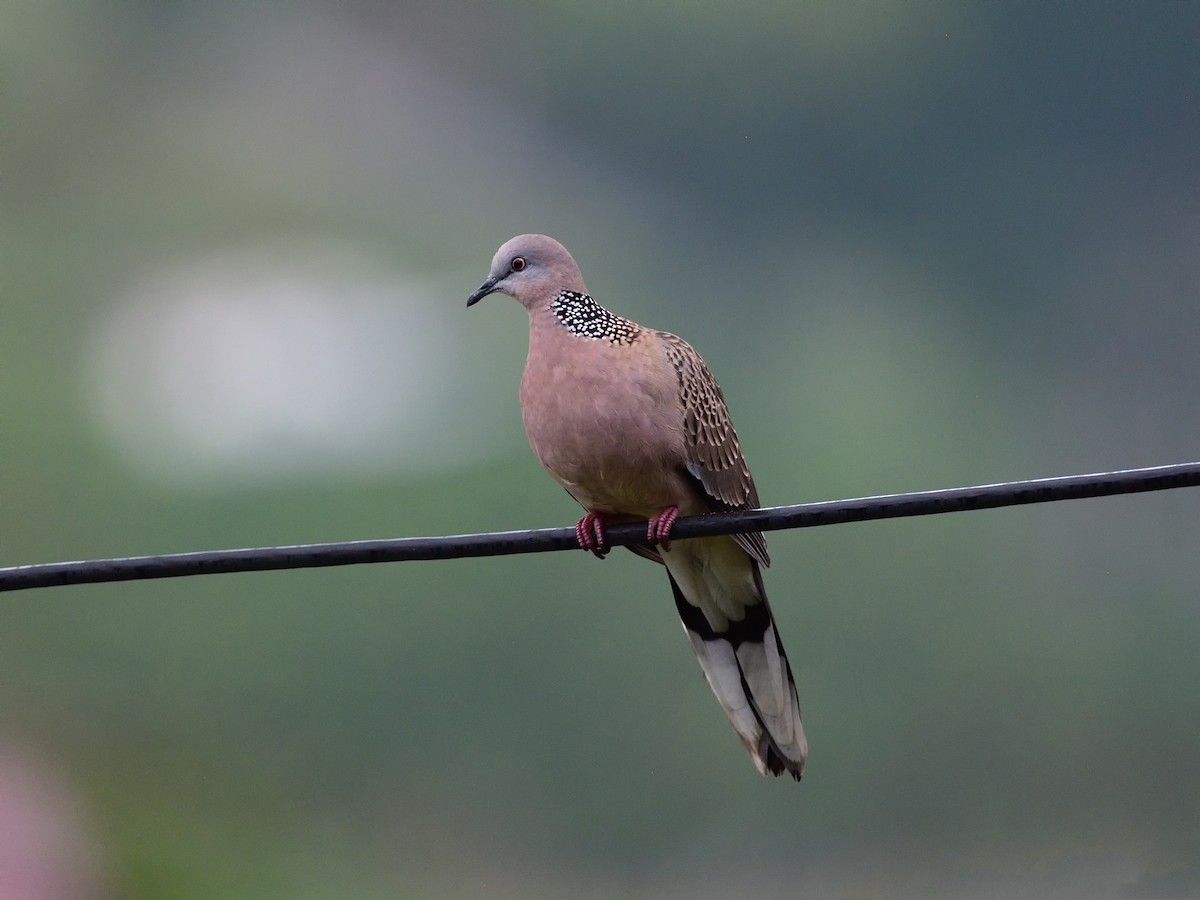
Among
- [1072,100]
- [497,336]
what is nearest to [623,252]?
[497,336]

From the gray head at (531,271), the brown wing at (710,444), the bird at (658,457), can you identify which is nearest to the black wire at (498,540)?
the bird at (658,457)

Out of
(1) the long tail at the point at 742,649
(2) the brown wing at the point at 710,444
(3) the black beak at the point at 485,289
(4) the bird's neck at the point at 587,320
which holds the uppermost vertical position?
(3) the black beak at the point at 485,289

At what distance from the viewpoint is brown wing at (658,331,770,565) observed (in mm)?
3012

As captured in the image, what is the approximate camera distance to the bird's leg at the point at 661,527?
2.82 m

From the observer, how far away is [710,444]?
10.0ft

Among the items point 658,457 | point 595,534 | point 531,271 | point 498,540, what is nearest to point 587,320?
point 531,271

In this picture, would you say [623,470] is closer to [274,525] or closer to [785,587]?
[785,587]

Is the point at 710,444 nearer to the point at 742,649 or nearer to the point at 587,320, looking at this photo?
the point at 587,320

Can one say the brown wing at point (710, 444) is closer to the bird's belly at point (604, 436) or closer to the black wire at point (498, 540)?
the bird's belly at point (604, 436)

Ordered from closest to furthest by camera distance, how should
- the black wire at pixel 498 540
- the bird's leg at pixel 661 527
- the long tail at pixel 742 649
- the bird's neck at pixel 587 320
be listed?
the black wire at pixel 498 540
the bird's leg at pixel 661 527
the bird's neck at pixel 587 320
the long tail at pixel 742 649

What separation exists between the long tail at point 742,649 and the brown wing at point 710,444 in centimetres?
17

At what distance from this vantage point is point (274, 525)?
211 inches

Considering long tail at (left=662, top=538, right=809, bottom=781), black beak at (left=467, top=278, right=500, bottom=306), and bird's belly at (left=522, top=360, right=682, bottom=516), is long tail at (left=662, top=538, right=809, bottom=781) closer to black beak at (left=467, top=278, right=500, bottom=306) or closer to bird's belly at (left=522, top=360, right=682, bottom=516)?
bird's belly at (left=522, top=360, right=682, bottom=516)

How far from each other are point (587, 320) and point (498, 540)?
96 cm
